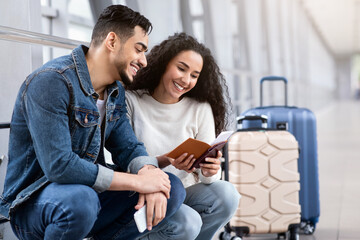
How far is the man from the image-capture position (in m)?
1.43

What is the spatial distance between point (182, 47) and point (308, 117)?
3.73ft

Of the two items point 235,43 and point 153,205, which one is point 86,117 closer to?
point 153,205

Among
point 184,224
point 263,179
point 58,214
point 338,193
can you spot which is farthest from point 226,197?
point 338,193

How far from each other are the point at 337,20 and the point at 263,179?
19139 mm

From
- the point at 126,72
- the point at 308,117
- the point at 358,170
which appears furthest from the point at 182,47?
the point at 358,170

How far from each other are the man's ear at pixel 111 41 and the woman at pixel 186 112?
1.40 ft

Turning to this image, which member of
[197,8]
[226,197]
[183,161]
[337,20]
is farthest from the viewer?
[337,20]

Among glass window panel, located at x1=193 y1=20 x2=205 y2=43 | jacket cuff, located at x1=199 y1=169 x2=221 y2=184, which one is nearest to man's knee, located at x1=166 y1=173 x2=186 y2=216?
jacket cuff, located at x1=199 y1=169 x2=221 y2=184

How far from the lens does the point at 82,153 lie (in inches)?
62.7

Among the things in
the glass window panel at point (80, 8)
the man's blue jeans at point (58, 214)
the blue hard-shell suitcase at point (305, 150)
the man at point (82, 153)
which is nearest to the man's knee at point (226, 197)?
the man at point (82, 153)

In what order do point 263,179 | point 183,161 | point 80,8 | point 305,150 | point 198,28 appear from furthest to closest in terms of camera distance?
point 198,28, point 80,8, point 305,150, point 263,179, point 183,161

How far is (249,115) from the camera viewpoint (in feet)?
9.09

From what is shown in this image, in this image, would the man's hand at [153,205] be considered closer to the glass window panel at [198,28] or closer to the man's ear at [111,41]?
the man's ear at [111,41]

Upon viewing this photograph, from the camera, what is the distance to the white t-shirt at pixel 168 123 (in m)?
2.02
